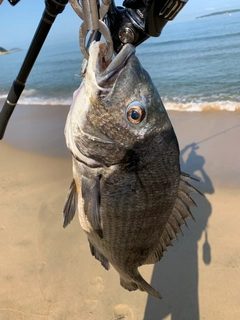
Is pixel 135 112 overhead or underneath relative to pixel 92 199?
overhead

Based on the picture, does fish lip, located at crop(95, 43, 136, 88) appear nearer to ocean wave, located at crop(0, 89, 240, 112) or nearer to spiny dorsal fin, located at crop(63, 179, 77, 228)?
spiny dorsal fin, located at crop(63, 179, 77, 228)

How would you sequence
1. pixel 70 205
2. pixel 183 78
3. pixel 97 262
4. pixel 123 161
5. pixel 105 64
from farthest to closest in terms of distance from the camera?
pixel 183 78
pixel 97 262
pixel 70 205
pixel 123 161
pixel 105 64

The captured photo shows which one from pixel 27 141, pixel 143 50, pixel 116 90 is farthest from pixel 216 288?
pixel 143 50

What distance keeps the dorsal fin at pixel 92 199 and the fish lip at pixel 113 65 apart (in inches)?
17.8

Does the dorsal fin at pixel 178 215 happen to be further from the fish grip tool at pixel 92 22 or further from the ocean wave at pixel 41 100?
the ocean wave at pixel 41 100

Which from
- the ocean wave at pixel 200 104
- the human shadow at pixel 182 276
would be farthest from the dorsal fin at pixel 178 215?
the ocean wave at pixel 200 104

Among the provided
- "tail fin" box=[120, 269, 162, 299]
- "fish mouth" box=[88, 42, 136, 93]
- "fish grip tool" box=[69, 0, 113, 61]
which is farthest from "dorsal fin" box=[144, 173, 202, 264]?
"fish grip tool" box=[69, 0, 113, 61]

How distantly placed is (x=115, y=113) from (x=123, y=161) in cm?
22

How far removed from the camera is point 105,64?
1.21 meters

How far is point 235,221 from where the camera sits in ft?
11.3

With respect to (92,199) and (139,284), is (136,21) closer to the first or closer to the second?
(92,199)

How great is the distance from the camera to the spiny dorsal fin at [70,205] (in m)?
1.52

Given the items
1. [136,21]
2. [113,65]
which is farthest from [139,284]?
[136,21]

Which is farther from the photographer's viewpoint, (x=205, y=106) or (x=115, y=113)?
(x=205, y=106)
